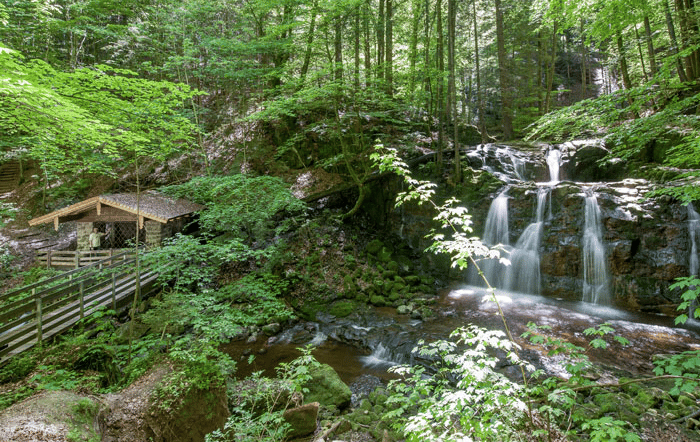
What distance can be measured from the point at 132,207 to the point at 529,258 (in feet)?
47.2

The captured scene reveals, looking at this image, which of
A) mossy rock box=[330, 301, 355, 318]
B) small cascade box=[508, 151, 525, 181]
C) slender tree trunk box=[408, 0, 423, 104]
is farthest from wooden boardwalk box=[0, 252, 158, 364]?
small cascade box=[508, 151, 525, 181]

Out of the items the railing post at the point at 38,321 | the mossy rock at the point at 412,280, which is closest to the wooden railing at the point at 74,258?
the railing post at the point at 38,321

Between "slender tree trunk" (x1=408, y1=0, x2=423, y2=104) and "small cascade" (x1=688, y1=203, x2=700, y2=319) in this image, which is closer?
"small cascade" (x1=688, y1=203, x2=700, y2=319)

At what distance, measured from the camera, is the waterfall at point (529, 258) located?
10.6 metres

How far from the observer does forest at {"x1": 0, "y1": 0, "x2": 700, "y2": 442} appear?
3979 millimetres

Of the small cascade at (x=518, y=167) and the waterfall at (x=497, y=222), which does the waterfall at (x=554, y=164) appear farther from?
the waterfall at (x=497, y=222)

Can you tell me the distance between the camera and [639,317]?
27.5ft

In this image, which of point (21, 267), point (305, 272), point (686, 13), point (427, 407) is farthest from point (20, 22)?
point (686, 13)

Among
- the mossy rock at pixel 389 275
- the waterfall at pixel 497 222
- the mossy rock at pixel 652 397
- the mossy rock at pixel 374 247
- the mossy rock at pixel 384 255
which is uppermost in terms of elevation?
the waterfall at pixel 497 222

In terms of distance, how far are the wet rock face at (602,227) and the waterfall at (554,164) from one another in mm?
152

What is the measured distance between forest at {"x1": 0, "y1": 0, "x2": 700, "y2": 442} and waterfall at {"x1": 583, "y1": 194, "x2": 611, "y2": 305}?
0.20 ft

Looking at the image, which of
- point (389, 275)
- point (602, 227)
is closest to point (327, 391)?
point (389, 275)

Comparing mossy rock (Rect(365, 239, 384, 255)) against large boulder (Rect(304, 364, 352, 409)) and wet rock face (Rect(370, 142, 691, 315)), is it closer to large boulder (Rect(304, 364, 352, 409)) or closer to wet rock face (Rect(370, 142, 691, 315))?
wet rock face (Rect(370, 142, 691, 315))

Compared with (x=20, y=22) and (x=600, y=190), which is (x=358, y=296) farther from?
(x=20, y=22)
